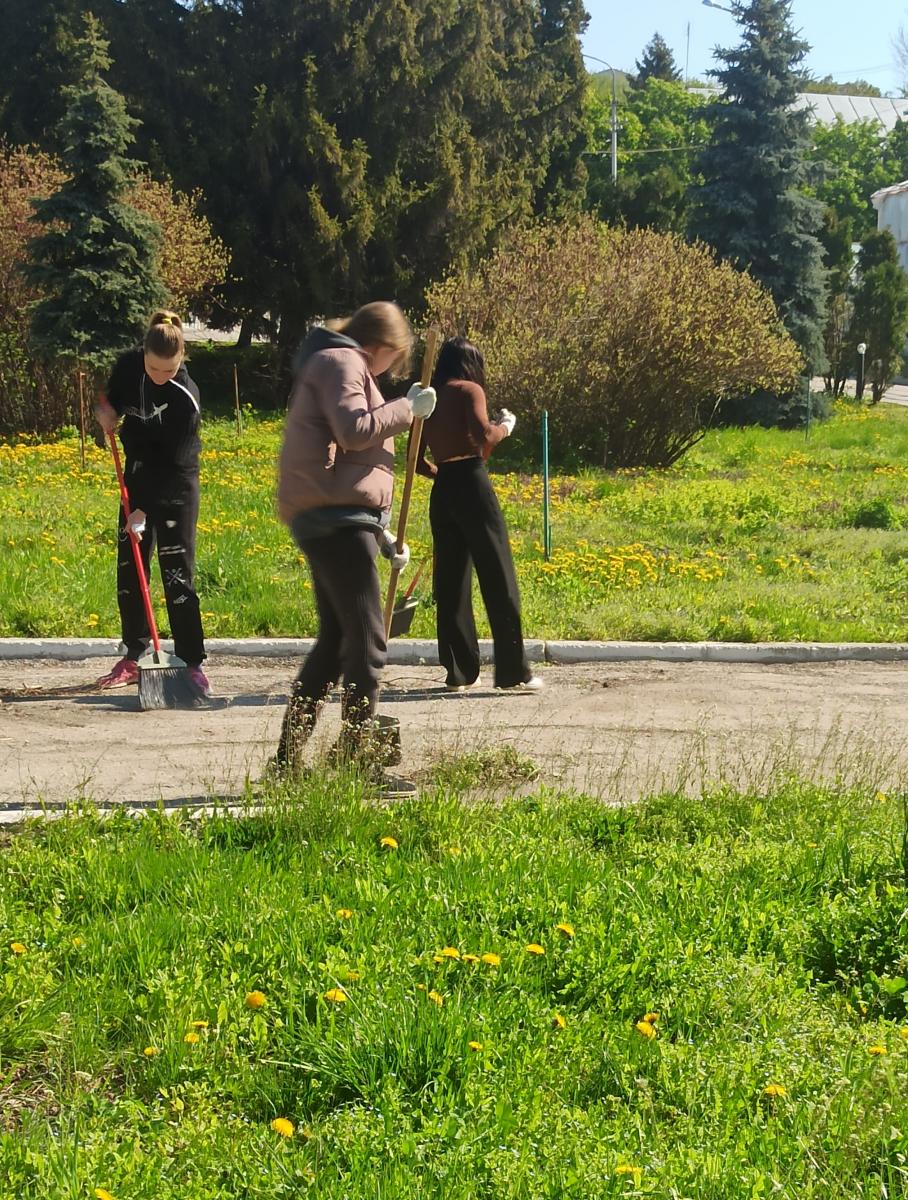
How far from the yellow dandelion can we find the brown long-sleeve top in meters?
5.10

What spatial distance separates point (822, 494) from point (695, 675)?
9240 millimetres

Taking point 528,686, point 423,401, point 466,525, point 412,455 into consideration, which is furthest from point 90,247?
point 423,401

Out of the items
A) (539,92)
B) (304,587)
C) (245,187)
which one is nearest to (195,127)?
(245,187)

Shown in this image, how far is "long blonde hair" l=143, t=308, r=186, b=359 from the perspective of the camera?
7.11 metres

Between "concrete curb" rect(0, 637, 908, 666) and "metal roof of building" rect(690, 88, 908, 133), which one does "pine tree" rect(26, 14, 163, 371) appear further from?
"metal roof of building" rect(690, 88, 908, 133)

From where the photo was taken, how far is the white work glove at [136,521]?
7465mm

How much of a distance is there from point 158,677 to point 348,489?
2.60 metres

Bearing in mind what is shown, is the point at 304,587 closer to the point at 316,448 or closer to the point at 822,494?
the point at 316,448

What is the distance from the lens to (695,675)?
855cm

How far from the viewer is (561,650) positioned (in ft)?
29.4

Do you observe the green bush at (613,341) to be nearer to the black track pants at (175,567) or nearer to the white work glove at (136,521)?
the black track pants at (175,567)

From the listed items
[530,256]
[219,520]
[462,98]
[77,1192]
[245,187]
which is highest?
[462,98]

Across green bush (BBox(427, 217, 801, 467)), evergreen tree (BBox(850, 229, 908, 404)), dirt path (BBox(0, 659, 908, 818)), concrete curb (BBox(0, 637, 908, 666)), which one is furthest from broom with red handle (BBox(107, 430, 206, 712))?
evergreen tree (BBox(850, 229, 908, 404))

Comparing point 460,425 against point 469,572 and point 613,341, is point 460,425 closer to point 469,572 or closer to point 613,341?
point 469,572
